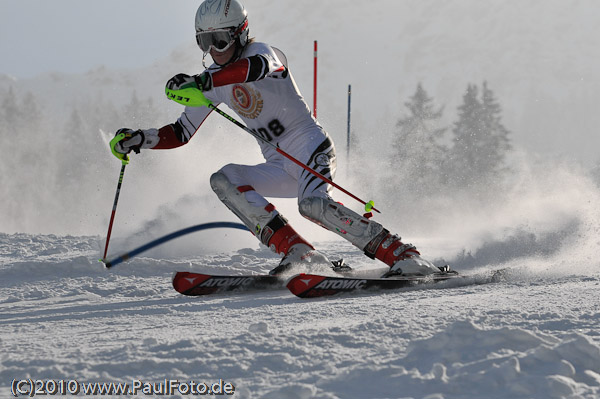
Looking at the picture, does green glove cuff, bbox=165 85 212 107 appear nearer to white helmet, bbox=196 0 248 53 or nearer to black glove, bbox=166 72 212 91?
black glove, bbox=166 72 212 91

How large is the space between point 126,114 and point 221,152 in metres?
33.5

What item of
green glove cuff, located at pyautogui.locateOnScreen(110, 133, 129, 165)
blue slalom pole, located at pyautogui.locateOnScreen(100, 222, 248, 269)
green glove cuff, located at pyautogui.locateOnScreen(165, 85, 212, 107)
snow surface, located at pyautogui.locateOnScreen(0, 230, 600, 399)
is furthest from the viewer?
green glove cuff, located at pyautogui.locateOnScreen(110, 133, 129, 165)

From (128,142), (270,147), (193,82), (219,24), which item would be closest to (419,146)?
(270,147)

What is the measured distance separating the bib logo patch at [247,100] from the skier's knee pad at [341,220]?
78cm

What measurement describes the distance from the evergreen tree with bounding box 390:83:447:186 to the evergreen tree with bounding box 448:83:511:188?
2.65 ft

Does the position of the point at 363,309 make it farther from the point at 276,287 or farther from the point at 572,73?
the point at 572,73

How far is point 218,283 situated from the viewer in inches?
171

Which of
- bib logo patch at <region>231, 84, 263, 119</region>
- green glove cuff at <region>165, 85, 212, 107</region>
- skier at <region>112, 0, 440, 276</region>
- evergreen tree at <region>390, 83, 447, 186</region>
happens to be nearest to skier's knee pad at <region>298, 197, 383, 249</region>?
skier at <region>112, 0, 440, 276</region>

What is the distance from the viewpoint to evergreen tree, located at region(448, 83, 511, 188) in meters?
29.8

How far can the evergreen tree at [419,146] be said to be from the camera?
29.9 m

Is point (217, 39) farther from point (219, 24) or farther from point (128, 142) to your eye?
point (128, 142)

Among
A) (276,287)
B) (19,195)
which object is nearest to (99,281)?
(276,287)

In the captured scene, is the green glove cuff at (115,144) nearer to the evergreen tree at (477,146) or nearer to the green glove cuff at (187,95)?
the green glove cuff at (187,95)

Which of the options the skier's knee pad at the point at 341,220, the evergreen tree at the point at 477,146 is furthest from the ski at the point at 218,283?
the evergreen tree at the point at 477,146
